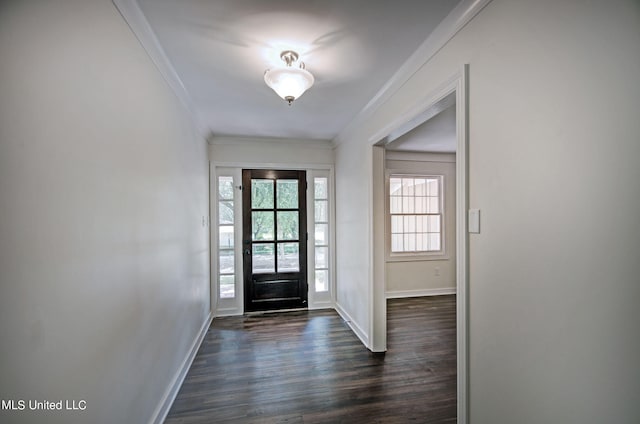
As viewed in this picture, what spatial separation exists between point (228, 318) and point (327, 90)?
3230 mm

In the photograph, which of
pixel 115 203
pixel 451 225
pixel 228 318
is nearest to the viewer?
pixel 115 203

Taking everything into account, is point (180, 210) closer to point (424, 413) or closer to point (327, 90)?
point (327, 90)

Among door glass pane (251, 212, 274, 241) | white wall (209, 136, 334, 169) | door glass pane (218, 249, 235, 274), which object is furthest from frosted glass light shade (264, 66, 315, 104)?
door glass pane (218, 249, 235, 274)

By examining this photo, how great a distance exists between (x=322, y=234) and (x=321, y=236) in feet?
0.11

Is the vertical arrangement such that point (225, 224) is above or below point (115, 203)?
below

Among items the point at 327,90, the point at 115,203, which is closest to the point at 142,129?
the point at 115,203

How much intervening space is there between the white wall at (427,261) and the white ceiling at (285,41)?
236cm

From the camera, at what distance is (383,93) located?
2.41 meters

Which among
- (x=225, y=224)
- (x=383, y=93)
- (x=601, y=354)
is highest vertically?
(x=383, y=93)

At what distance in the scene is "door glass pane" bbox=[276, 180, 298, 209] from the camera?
4.04 metres

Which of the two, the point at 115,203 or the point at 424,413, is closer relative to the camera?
the point at 115,203

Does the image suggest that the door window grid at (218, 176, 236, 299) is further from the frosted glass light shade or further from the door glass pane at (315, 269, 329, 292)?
the frosted glass light shade

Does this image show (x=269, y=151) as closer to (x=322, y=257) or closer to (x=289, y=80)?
(x=322, y=257)

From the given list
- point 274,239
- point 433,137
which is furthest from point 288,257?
point 433,137
